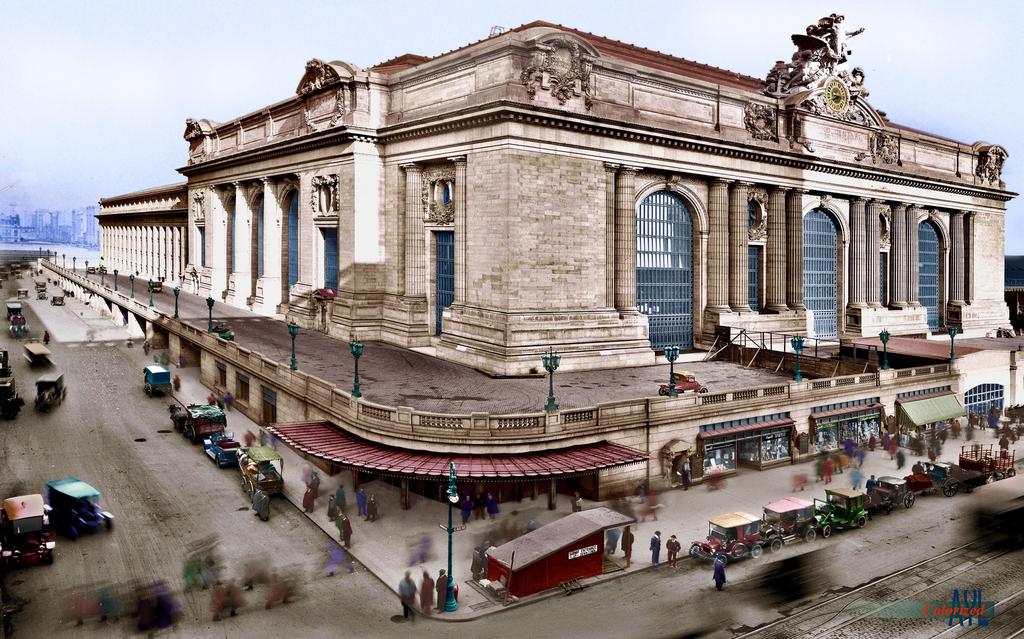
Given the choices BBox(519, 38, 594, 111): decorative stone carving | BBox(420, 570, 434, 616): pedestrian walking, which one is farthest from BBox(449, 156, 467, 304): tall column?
BBox(420, 570, 434, 616): pedestrian walking

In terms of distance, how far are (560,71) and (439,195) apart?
10968 millimetres

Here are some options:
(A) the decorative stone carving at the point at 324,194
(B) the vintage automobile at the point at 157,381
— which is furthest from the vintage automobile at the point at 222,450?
(A) the decorative stone carving at the point at 324,194

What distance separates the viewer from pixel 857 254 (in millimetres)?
59656

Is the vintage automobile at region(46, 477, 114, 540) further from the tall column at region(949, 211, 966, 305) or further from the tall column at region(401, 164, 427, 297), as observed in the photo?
the tall column at region(949, 211, 966, 305)

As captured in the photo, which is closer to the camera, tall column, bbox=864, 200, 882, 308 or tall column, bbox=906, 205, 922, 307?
tall column, bbox=864, 200, 882, 308

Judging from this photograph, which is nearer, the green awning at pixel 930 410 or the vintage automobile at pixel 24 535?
the vintage automobile at pixel 24 535

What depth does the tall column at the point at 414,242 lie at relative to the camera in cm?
4912

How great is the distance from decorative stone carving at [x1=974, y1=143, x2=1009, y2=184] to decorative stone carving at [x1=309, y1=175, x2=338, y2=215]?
5445 cm

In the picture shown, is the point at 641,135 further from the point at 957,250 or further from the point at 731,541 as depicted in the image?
→ the point at 957,250

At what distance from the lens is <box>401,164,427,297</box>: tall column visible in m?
49.1

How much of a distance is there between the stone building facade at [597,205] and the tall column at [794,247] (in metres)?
0.16

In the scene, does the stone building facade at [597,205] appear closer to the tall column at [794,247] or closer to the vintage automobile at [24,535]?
the tall column at [794,247]

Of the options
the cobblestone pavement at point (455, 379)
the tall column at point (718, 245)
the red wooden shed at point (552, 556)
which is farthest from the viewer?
the tall column at point (718, 245)

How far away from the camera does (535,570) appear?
71.8ft
